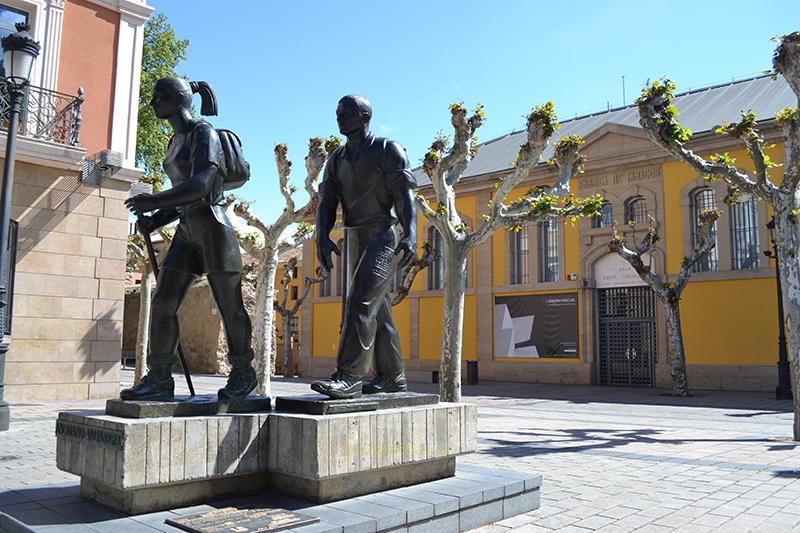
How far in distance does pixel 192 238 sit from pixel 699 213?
1984cm

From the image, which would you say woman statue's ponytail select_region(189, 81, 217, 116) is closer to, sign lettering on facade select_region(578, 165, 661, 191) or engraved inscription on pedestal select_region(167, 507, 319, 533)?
engraved inscription on pedestal select_region(167, 507, 319, 533)

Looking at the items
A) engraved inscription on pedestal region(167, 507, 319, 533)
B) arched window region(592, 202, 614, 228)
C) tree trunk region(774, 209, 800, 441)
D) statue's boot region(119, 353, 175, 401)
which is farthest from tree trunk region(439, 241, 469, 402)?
arched window region(592, 202, 614, 228)

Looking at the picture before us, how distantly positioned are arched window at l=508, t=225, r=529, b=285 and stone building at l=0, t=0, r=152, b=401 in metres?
15.3

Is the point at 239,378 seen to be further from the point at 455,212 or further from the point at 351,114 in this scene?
the point at 455,212

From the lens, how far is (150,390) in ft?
14.7

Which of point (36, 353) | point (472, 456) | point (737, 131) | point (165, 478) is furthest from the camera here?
point (36, 353)

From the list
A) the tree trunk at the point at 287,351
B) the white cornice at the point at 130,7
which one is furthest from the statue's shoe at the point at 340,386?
the tree trunk at the point at 287,351

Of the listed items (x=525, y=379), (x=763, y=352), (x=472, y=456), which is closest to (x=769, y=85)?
(x=763, y=352)

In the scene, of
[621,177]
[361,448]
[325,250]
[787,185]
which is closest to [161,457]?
[361,448]

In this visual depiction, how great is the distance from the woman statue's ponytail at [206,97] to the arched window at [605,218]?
66.1 feet

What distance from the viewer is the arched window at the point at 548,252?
81.6 feet

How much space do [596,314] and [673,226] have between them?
3825mm

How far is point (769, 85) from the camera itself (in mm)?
22578

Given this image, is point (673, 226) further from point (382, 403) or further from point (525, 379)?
point (382, 403)
